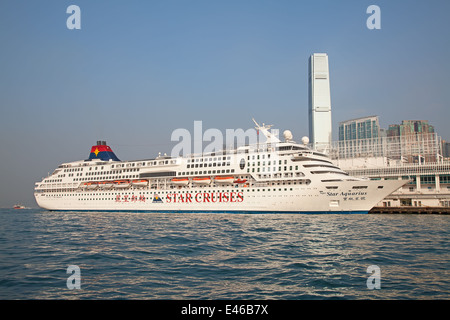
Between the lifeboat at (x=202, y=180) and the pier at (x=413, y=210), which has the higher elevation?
the lifeboat at (x=202, y=180)

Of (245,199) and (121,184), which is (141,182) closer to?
(121,184)

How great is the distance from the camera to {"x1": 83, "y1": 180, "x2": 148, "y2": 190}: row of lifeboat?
165ft

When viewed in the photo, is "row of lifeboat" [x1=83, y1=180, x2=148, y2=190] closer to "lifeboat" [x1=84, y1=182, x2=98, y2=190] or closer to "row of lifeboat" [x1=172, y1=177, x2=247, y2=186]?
"lifeboat" [x1=84, y1=182, x2=98, y2=190]

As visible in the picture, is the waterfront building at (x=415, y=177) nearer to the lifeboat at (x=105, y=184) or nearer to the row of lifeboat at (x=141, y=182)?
the row of lifeboat at (x=141, y=182)

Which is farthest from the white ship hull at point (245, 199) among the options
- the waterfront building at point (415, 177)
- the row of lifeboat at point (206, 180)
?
the waterfront building at point (415, 177)

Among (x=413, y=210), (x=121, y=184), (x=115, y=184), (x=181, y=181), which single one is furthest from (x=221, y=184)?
(x=413, y=210)

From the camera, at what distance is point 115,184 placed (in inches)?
2055

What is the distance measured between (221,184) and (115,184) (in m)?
19.4

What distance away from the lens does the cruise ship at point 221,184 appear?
35.4 m

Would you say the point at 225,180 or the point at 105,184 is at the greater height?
the point at 225,180

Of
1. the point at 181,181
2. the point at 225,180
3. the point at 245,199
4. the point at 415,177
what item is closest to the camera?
the point at 245,199

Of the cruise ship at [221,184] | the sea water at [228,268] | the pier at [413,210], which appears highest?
the cruise ship at [221,184]

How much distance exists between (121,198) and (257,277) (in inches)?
A: 1695

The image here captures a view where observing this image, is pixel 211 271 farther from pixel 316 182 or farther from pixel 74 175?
pixel 74 175
